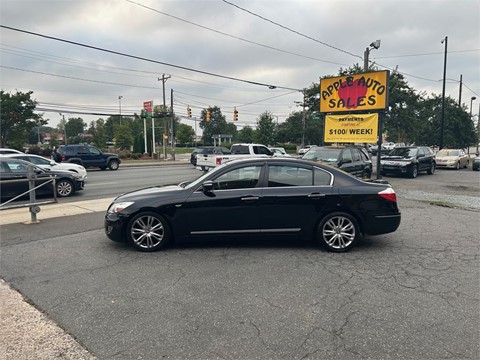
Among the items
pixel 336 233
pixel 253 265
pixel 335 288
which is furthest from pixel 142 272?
pixel 336 233

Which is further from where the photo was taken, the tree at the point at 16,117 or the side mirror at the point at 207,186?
the tree at the point at 16,117

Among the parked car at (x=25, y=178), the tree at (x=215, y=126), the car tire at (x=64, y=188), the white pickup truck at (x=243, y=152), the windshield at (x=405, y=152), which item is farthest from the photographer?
the tree at (x=215, y=126)

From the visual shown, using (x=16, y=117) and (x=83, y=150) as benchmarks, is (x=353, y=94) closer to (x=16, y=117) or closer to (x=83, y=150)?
(x=83, y=150)

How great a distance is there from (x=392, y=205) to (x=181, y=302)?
3.68 m

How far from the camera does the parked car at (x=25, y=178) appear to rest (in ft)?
33.5

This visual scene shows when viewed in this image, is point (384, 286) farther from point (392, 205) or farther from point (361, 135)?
point (361, 135)

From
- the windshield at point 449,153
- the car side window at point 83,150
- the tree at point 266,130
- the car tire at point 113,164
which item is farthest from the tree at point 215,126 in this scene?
the windshield at point 449,153

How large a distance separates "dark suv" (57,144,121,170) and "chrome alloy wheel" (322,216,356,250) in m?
21.3

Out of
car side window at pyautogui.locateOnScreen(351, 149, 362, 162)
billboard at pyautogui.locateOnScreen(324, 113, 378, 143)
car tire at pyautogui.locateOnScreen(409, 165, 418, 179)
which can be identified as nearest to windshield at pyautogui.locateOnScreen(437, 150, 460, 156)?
car tire at pyautogui.locateOnScreen(409, 165, 418, 179)

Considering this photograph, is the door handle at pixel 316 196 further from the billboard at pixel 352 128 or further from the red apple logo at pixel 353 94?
the red apple logo at pixel 353 94

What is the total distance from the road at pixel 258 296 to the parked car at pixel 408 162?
12110mm

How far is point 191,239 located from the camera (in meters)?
5.34

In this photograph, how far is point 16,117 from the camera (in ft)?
122

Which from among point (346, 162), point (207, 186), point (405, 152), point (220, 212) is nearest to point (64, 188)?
point (207, 186)
